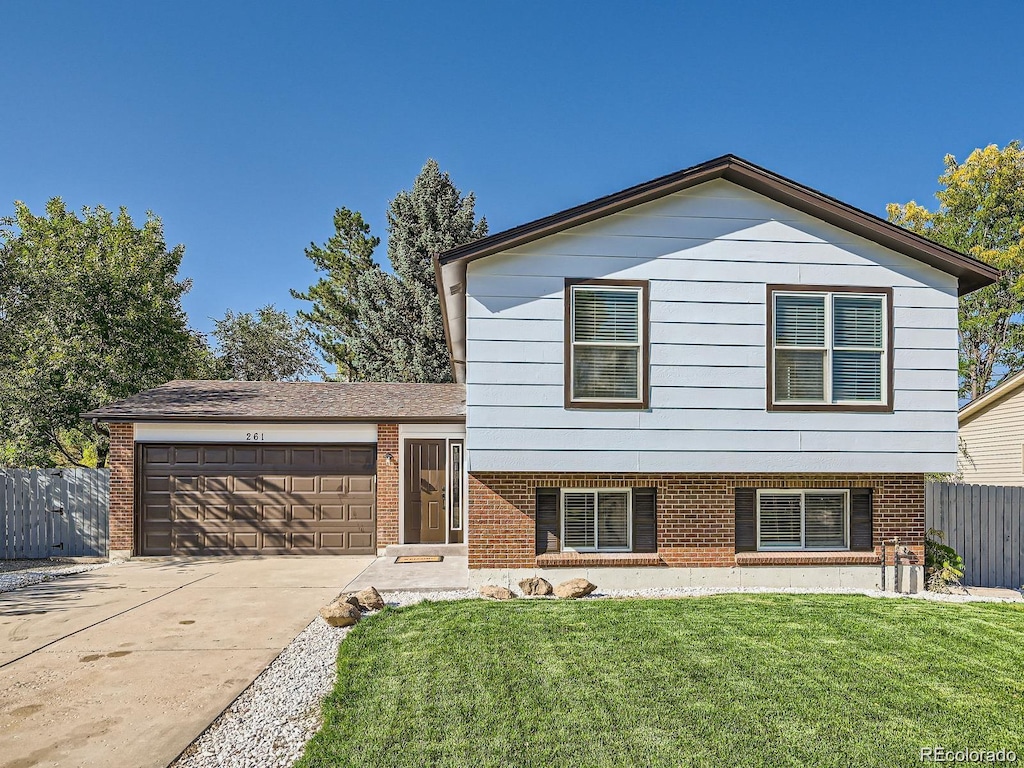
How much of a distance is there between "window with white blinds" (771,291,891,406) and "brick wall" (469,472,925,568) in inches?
45.5

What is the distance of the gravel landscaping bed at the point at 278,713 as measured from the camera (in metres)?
4.04

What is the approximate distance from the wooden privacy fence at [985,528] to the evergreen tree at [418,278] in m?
16.6

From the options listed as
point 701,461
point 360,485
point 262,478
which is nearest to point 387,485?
point 360,485

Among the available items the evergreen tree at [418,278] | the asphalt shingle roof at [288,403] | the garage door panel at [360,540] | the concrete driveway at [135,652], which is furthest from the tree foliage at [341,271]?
the concrete driveway at [135,652]

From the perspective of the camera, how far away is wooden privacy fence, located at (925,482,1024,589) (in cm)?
1025

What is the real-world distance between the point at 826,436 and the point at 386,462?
25.4ft

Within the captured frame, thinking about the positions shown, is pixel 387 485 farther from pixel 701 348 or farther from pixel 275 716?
pixel 275 716

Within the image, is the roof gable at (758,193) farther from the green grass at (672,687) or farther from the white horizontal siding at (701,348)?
the green grass at (672,687)

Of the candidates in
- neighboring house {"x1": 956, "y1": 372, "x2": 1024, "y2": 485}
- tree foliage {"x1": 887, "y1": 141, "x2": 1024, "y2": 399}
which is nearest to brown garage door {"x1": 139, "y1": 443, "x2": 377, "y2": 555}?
neighboring house {"x1": 956, "y1": 372, "x2": 1024, "y2": 485}

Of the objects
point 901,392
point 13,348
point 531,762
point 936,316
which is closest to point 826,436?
point 901,392

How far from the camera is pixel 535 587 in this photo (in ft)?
26.9

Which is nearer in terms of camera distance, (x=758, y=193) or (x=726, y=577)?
(x=726, y=577)

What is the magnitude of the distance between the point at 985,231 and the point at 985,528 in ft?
68.5

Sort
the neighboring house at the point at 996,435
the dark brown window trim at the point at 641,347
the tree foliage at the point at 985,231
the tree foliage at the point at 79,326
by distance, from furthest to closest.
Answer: the tree foliage at the point at 985,231 → the tree foliage at the point at 79,326 → the neighboring house at the point at 996,435 → the dark brown window trim at the point at 641,347
